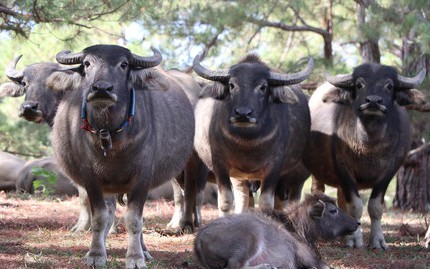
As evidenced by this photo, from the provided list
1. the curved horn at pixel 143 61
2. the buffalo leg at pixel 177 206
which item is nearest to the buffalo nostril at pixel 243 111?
the curved horn at pixel 143 61

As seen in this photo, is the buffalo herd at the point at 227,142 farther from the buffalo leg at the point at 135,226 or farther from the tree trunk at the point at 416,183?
the tree trunk at the point at 416,183

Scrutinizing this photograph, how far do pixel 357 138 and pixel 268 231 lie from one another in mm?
3623

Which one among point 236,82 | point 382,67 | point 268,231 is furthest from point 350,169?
point 268,231

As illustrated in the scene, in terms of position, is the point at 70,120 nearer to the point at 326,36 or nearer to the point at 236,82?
the point at 236,82

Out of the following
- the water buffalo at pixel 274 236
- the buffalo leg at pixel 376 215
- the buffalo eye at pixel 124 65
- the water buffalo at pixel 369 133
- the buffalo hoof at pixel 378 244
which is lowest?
the buffalo hoof at pixel 378 244

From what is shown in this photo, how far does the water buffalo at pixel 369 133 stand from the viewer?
9.56 meters

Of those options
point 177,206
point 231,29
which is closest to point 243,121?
point 177,206

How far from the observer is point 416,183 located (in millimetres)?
17250

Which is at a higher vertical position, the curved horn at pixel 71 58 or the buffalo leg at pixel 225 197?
the curved horn at pixel 71 58

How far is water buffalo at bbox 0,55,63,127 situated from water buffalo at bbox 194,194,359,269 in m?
4.31

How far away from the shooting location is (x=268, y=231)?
6.73 metres

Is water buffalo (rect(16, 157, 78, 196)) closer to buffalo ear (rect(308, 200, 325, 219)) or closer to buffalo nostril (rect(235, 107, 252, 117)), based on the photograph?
buffalo nostril (rect(235, 107, 252, 117))

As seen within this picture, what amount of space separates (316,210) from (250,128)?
1.95 metres

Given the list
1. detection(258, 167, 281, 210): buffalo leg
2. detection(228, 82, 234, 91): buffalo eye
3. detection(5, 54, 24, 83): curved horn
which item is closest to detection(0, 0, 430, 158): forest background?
detection(5, 54, 24, 83): curved horn
